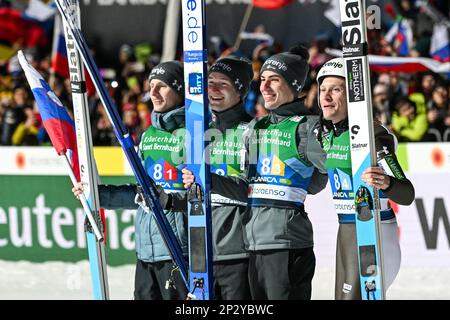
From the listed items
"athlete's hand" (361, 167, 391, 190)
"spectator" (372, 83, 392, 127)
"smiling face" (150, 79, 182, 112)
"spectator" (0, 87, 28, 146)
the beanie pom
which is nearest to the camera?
"athlete's hand" (361, 167, 391, 190)

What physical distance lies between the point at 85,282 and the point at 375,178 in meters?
4.69

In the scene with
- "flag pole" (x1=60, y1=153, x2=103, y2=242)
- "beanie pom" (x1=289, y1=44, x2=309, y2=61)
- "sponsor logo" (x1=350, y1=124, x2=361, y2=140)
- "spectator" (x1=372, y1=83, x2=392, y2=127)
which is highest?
"spectator" (x1=372, y1=83, x2=392, y2=127)

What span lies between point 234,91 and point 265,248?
102 centimetres

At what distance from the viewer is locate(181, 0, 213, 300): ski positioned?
22.1 feet

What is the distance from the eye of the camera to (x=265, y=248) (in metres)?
6.77

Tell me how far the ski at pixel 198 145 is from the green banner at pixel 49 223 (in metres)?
3.74

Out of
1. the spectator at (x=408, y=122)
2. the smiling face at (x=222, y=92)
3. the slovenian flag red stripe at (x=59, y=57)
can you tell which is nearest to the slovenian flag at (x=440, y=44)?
the spectator at (x=408, y=122)

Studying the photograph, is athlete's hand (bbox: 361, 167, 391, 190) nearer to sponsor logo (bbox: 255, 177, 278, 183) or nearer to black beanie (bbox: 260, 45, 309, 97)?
sponsor logo (bbox: 255, 177, 278, 183)

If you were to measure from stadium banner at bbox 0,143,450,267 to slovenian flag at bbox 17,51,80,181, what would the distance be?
3065 millimetres

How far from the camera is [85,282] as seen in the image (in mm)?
10297

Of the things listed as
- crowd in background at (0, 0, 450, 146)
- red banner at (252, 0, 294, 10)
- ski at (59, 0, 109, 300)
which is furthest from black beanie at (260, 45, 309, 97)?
red banner at (252, 0, 294, 10)

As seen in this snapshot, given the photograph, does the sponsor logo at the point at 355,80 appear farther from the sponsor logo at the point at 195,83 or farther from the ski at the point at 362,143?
the sponsor logo at the point at 195,83

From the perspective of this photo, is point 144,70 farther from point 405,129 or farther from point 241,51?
point 405,129

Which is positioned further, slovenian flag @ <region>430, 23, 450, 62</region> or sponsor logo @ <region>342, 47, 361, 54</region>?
slovenian flag @ <region>430, 23, 450, 62</region>
